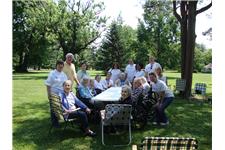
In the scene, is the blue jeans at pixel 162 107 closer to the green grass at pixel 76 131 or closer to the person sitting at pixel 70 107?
the green grass at pixel 76 131

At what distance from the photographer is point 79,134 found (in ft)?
18.9

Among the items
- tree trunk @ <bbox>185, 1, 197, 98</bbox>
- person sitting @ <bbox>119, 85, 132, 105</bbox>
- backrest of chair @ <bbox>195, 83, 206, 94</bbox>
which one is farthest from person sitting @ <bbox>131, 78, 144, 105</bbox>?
backrest of chair @ <bbox>195, 83, 206, 94</bbox>

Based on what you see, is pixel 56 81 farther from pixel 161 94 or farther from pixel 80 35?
pixel 80 35

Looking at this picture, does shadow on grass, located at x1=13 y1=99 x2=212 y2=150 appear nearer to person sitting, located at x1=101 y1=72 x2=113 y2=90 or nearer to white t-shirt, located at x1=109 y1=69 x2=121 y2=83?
person sitting, located at x1=101 y1=72 x2=113 y2=90

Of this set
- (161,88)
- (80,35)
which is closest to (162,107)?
(161,88)

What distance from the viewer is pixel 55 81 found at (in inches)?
233

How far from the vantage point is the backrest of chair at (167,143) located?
9.65ft

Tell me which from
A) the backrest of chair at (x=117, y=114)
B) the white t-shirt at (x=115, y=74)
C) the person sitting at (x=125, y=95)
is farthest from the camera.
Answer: the white t-shirt at (x=115, y=74)

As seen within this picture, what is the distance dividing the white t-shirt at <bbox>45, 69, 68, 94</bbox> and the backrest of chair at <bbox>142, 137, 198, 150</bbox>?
319cm

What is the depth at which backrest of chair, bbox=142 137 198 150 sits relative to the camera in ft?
9.65

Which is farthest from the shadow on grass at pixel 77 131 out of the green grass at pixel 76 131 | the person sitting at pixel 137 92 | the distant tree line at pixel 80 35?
the distant tree line at pixel 80 35

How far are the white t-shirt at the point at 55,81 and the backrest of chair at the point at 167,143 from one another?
319 centimetres

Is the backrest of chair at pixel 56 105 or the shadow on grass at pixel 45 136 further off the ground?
the backrest of chair at pixel 56 105

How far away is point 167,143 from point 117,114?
7.27 feet
